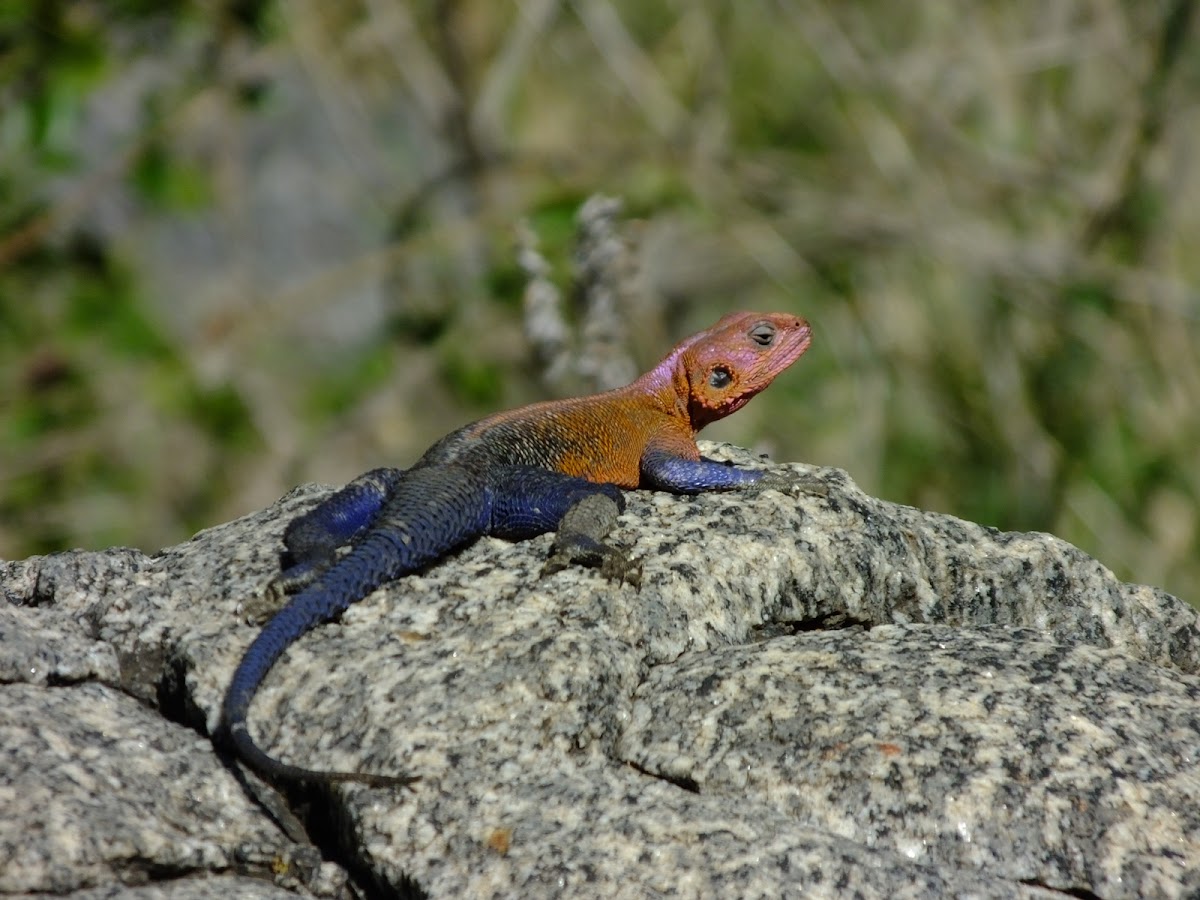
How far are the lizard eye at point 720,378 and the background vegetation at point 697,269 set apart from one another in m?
1.22

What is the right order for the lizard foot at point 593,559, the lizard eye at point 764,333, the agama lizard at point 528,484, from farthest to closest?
the lizard eye at point 764,333
the lizard foot at point 593,559
the agama lizard at point 528,484

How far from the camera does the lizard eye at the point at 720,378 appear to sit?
3.38 meters

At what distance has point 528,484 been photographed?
2801 millimetres

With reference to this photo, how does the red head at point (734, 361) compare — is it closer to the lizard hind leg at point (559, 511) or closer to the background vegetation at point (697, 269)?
the lizard hind leg at point (559, 511)

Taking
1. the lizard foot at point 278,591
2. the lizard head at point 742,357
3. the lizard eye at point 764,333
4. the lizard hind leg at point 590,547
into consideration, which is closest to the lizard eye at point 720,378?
the lizard head at point 742,357

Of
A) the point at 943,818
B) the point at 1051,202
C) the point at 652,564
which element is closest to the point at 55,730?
the point at 652,564

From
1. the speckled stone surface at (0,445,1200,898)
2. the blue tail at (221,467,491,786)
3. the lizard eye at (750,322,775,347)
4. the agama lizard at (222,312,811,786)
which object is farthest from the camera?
the lizard eye at (750,322,775,347)

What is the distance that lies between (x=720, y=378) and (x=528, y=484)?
0.77 meters

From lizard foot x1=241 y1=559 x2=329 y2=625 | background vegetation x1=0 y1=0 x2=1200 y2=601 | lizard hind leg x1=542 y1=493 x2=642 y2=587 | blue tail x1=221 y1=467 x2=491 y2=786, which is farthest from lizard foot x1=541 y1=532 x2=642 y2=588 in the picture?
background vegetation x1=0 y1=0 x2=1200 y2=601

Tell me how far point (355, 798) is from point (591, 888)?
37 cm

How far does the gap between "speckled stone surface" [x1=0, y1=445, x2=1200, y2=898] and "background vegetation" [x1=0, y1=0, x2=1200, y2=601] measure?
230 cm

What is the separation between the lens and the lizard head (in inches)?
132

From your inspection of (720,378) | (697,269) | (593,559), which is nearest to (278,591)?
(593,559)

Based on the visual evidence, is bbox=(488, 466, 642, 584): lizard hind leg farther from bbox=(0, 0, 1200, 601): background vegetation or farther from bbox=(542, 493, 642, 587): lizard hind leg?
bbox=(0, 0, 1200, 601): background vegetation
